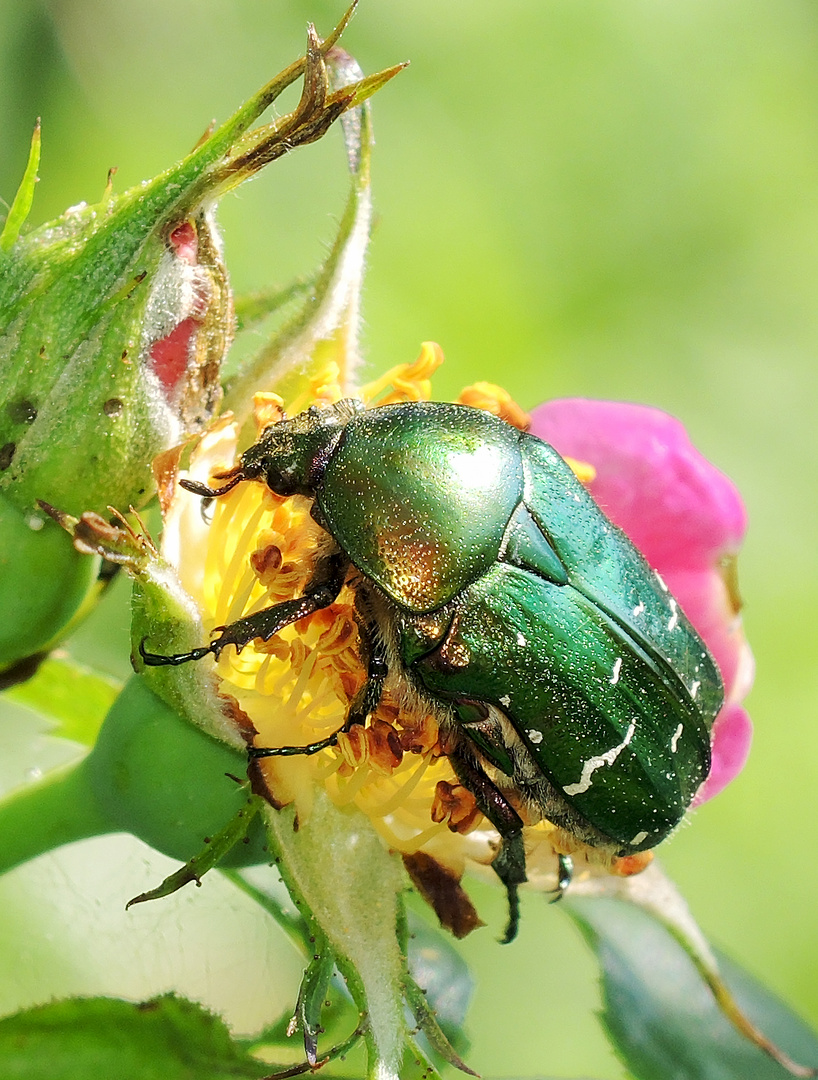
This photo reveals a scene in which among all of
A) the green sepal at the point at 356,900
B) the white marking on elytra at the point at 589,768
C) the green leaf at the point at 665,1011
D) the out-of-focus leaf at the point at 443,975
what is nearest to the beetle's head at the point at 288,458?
the green sepal at the point at 356,900

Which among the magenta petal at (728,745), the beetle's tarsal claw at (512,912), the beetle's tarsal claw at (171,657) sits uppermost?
the beetle's tarsal claw at (171,657)

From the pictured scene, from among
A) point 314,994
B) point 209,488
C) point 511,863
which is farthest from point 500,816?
point 209,488

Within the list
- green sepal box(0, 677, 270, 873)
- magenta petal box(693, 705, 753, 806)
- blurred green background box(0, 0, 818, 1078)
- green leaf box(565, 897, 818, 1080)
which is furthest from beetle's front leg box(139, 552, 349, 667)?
blurred green background box(0, 0, 818, 1078)

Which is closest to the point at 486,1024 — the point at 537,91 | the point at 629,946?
the point at 629,946

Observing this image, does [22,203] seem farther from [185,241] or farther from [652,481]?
[652,481]

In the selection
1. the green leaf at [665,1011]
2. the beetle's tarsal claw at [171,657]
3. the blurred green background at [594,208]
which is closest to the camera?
the beetle's tarsal claw at [171,657]

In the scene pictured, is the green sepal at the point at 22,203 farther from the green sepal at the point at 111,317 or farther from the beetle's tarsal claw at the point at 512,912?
the beetle's tarsal claw at the point at 512,912

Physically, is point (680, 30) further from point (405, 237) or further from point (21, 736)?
point (21, 736)
